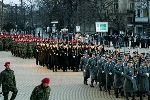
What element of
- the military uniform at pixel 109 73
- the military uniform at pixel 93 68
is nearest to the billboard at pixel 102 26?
the military uniform at pixel 93 68

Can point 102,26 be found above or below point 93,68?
above

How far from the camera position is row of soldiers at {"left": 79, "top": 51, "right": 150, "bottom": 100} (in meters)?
17.5

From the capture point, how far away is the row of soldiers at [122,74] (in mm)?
17484

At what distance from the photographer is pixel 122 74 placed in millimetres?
18391

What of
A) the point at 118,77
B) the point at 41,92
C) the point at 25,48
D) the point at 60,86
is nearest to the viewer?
the point at 41,92

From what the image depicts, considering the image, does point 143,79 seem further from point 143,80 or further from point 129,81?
point 129,81

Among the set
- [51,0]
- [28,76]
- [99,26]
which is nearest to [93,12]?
[51,0]

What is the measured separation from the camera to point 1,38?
51000mm

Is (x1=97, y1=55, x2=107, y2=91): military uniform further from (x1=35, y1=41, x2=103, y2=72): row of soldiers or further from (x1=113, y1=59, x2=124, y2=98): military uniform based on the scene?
(x1=35, y1=41, x2=103, y2=72): row of soldiers

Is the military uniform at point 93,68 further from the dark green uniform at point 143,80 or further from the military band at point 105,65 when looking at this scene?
the dark green uniform at point 143,80

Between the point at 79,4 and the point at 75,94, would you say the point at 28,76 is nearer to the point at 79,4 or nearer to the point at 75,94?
the point at 75,94

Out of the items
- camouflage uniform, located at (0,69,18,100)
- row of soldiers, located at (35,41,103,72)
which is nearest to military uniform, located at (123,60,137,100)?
camouflage uniform, located at (0,69,18,100)

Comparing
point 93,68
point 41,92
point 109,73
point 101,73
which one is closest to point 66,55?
point 93,68

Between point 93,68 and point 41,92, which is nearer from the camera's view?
point 41,92
